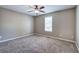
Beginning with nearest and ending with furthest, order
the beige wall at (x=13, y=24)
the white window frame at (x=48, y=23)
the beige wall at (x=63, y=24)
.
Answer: the beige wall at (x=63, y=24), the beige wall at (x=13, y=24), the white window frame at (x=48, y=23)

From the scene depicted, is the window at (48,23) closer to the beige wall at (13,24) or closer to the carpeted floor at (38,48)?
the beige wall at (13,24)

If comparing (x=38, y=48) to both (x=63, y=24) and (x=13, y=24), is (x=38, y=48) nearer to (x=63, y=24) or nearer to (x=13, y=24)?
(x=63, y=24)

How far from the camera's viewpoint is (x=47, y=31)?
4914 millimetres

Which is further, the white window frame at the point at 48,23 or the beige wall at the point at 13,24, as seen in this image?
the white window frame at the point at 48,23

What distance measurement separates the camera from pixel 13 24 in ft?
13.4

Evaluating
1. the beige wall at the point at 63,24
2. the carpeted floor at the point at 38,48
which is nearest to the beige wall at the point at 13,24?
the carpeted floor at the point at 38,48

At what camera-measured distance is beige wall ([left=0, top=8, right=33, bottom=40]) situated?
139 inches

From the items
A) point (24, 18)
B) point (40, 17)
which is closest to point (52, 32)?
point (40, 17)

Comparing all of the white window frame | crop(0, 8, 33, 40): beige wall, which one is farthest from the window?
crop(0, 8, 33, 40): beige wall

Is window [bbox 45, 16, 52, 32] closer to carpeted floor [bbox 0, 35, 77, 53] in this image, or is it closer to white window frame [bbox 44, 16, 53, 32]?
white window frame [bbox 44, 16, 53, 32]

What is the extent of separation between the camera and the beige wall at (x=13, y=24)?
352 cm

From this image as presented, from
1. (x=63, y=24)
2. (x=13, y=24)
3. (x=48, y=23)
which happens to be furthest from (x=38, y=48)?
(x=48, y=23)

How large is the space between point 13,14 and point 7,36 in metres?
1.46
